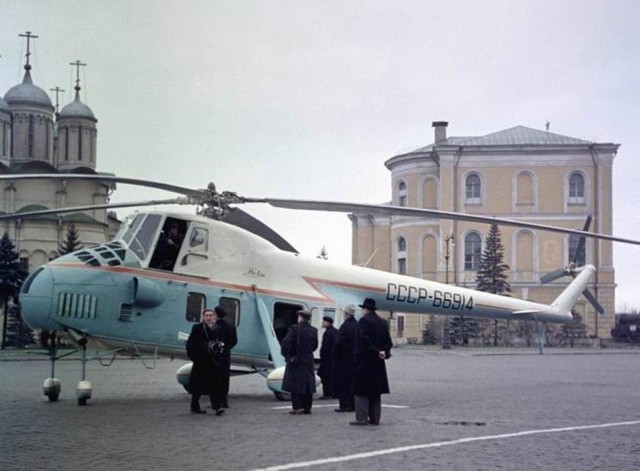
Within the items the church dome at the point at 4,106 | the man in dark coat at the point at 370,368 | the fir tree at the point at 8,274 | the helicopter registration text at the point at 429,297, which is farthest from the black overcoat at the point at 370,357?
the church dome at the point at 4,106

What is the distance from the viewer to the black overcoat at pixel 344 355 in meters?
16.6

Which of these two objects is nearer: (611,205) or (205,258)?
(205,258)

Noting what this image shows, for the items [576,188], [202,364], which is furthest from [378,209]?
[576,188]

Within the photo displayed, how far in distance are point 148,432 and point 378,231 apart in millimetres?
79836

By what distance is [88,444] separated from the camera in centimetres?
1141

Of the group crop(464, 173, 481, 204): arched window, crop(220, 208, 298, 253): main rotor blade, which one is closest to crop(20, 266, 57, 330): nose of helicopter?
crop(220, 208, 298, 253): main rotor blade

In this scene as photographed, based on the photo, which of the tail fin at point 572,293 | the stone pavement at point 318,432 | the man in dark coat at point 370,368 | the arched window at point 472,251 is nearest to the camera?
the stone pavement at point 318,432

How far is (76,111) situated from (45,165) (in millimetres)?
9186

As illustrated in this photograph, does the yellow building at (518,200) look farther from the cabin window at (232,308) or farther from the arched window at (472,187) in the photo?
the cabin window at (232,308)

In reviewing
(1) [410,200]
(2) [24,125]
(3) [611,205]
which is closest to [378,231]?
(1) [410,200]

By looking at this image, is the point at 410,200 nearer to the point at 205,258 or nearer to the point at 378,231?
the point at 378,231

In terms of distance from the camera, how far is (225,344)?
15938 millimetres

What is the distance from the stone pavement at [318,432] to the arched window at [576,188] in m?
61.7

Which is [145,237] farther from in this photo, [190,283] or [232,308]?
[232,308]
